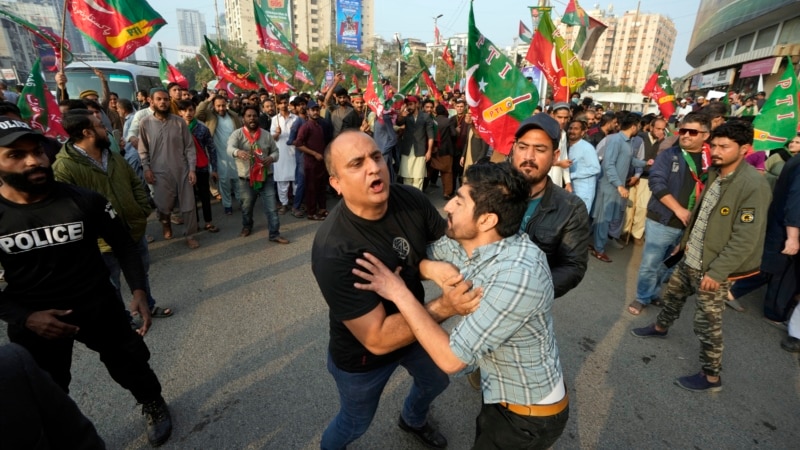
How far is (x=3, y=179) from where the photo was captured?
1959 millimetres

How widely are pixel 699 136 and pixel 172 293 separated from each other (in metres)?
5.78

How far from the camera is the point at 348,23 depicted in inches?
1608

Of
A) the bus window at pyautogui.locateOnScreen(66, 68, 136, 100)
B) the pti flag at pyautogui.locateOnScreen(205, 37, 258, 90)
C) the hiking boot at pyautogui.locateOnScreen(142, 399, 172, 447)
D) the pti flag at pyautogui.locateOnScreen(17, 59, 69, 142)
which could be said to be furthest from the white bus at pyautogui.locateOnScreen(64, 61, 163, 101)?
the hiking boot at pyautogui.locateOnScreen(142, 399, 172, 447)

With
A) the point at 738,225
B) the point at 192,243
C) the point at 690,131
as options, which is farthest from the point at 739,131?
the point at 192,243

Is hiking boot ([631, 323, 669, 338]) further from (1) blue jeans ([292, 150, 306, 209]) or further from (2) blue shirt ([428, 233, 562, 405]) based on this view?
(1) blue jeans ([292, 150, 306, 209])

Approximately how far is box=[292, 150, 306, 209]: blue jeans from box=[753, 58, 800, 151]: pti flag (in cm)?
637

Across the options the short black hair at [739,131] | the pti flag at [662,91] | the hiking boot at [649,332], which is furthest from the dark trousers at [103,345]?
the pti flag at [662,91]

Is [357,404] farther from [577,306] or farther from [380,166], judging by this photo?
[577,306]

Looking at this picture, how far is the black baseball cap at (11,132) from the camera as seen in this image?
6.16ft

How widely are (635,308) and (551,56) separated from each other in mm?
3620

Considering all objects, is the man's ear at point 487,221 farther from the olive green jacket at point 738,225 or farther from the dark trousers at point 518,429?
the olive green jacket at point 738,225

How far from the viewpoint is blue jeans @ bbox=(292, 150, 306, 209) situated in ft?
22.8

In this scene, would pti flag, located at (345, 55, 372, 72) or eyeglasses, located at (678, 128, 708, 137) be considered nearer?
eyeglasses, located at (678, 128, 708, 137)

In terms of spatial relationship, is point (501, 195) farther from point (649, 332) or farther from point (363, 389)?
point (649, 332)
